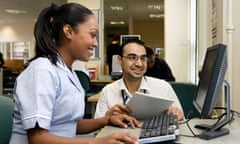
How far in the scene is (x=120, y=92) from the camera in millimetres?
1963

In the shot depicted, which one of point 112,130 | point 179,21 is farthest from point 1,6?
point 112,130

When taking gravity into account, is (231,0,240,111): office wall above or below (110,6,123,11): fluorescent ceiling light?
below

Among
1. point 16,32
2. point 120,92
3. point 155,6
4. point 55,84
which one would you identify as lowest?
point 120,92

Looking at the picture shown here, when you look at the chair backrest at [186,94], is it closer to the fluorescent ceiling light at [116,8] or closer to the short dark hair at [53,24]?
the short dark hair at [53,24]

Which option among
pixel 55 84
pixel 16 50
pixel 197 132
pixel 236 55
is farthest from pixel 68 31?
pixel 16 50

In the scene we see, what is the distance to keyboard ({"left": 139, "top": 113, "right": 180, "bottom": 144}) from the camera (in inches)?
44.2

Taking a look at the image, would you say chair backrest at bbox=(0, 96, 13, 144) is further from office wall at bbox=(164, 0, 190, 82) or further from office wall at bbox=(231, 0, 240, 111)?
office wall at bbox=(164, 0, 190, 82)

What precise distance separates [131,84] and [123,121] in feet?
1.76

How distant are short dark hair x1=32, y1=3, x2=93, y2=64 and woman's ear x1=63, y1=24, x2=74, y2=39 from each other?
0.04 ft

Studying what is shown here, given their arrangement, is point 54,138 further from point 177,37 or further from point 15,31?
point 15,31

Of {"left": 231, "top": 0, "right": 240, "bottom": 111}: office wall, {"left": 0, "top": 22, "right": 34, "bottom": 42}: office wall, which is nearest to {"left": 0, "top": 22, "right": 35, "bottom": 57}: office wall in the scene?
{"left": 0, "top": 22, "right": 34, "bottom": 42}: office wall

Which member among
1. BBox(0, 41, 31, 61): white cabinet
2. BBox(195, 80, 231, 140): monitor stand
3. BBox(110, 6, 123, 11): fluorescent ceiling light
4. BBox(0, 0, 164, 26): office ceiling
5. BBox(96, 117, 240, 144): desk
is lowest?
BBox(96, 117, 240, 144): desk

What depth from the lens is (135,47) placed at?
2061 mm

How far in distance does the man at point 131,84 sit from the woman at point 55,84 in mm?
604
